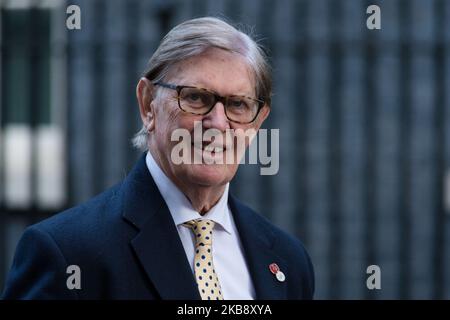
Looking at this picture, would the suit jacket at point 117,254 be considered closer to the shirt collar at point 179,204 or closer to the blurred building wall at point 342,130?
the shirt collar at point 179,204

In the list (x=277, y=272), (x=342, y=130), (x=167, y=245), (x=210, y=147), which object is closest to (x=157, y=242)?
(x=167, y=245)

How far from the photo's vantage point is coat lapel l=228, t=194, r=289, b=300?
232 centimetres

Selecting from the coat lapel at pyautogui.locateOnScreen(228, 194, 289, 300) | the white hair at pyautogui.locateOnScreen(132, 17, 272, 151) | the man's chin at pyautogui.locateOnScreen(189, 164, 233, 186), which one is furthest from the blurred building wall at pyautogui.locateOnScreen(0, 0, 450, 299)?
the man's chin at pyautogui.locateOnScreen(189, 164, 233, 186)

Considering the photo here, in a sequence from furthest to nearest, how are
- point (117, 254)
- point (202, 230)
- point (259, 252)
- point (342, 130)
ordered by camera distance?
point (342, 130) < point (259, 252) < point (202, 230) < point (117, 254)

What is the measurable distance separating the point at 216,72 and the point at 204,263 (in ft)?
1.50

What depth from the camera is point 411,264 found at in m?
5.37

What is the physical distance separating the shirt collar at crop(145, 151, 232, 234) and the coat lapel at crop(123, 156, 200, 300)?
0.05 ft

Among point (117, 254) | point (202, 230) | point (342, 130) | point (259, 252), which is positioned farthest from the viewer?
point (342, 130)

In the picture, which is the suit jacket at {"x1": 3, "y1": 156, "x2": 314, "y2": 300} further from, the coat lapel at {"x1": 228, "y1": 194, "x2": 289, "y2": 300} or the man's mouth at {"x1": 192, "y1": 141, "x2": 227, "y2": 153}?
the man's mouth at {"x1": 192, "y1": 141, "x2": 227, "y2": 153}

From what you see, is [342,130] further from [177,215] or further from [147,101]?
[177,215]

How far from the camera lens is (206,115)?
221 centimetres

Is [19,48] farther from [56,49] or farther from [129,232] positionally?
[129,232]

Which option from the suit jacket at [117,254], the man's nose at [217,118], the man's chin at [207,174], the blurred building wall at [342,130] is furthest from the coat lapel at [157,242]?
the blurred building wall at [342,130]

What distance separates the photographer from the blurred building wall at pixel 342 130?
17.6 feet
